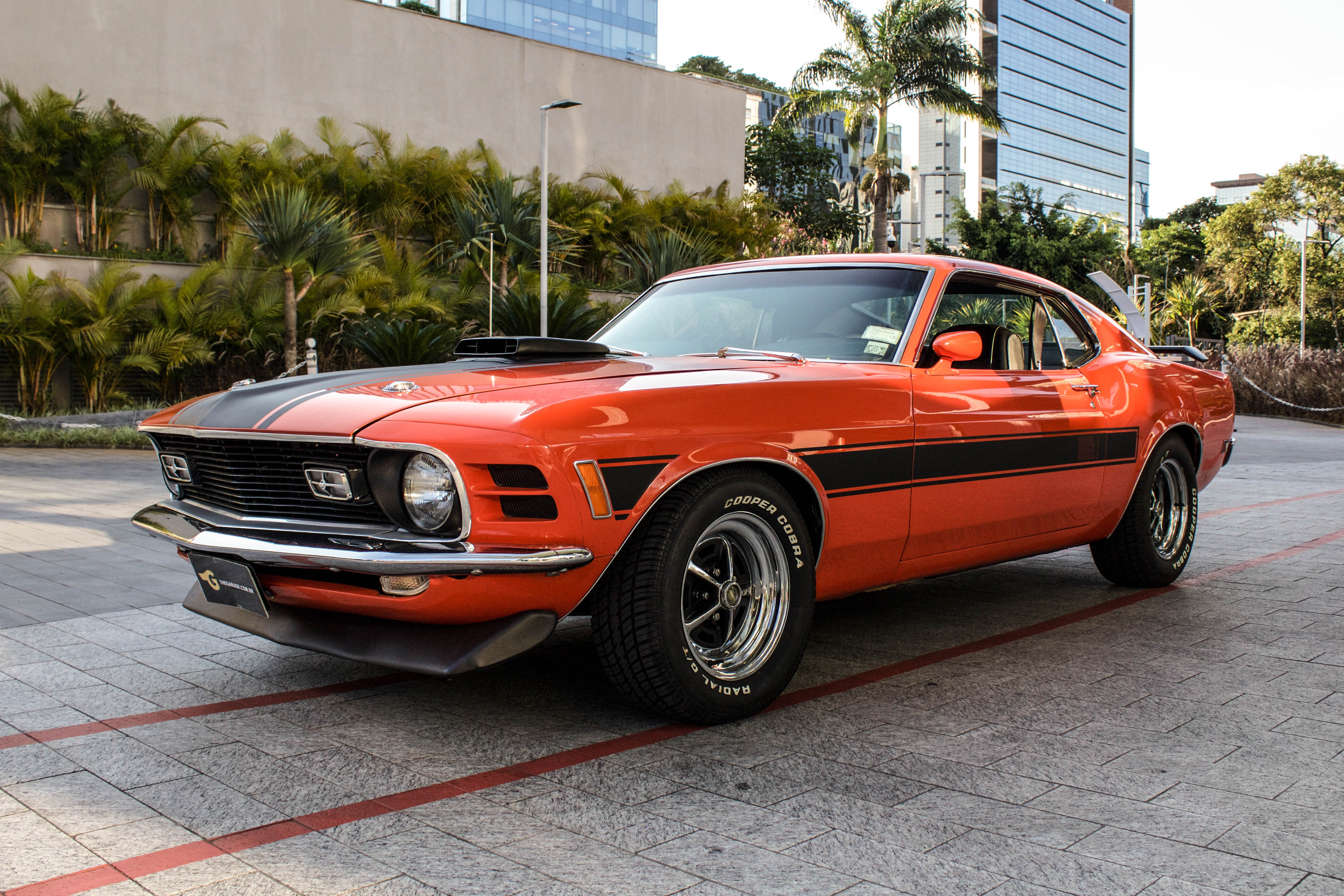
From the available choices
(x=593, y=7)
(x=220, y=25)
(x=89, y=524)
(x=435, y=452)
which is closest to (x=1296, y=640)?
(x=435, y=452)

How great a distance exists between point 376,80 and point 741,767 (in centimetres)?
2366

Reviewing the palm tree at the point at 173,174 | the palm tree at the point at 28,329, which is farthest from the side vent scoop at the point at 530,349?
the palm tree at the point at 173,174

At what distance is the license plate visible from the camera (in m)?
3.32

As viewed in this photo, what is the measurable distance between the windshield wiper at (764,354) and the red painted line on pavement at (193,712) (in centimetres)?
163

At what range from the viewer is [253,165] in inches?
813

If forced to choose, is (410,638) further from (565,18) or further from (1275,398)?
(565,18)

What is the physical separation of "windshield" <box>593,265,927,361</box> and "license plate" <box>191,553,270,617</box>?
179 cm

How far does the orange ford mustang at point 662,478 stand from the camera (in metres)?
3.03

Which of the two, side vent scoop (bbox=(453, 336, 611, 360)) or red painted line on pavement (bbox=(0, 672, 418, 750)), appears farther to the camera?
side vent scoop (bbox=(453, 336, 611, 360))

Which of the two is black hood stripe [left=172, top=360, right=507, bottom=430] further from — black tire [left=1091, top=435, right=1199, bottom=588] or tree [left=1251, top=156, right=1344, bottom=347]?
tree [left=1251, top=156, right=1344, bottom=347]

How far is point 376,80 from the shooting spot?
2412 cm

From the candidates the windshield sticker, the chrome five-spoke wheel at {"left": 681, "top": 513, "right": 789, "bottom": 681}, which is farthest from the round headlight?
the windshield sticker

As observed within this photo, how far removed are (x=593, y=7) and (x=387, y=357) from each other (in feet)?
256

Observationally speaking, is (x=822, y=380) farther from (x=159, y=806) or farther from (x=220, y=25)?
(x=220, y=25)
